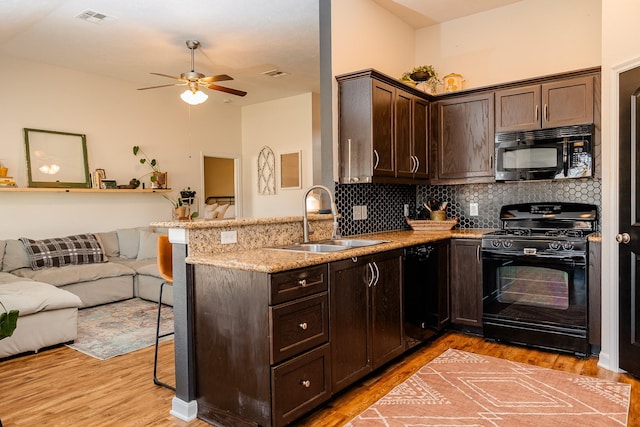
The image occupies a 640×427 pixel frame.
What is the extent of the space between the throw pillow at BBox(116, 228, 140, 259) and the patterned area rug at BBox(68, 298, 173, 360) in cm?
88

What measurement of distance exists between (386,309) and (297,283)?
94 cm

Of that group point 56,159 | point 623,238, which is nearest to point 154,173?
point 56,159

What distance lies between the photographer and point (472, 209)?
4.25 metres

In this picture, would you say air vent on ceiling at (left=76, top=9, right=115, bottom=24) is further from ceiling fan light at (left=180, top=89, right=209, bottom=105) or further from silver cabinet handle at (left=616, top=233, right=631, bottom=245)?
silver cabinet handle at (left=616, top=233, right=631, bottom=245)

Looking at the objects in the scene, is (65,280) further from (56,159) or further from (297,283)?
(297,283)

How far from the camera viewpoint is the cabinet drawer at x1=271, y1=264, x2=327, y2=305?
2.02 m

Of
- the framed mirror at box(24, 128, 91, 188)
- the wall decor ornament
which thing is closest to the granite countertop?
the framed mirror at box(24, 128, 91, 188)

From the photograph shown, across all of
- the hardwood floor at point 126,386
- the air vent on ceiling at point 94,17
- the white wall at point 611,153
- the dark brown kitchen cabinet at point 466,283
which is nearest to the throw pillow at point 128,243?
the hardwood floor at point 126,386

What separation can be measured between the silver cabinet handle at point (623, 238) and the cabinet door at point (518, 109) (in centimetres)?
115

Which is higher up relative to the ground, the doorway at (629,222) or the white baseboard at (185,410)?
the doorway at (629,222)

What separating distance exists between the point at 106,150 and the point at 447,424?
5.63 meters

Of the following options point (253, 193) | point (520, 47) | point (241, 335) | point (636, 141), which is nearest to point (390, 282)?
point (241, 335)

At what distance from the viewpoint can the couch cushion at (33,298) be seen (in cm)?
332

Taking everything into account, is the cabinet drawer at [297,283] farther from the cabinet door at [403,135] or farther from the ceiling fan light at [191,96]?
the ceiling fan light at [191,96]
